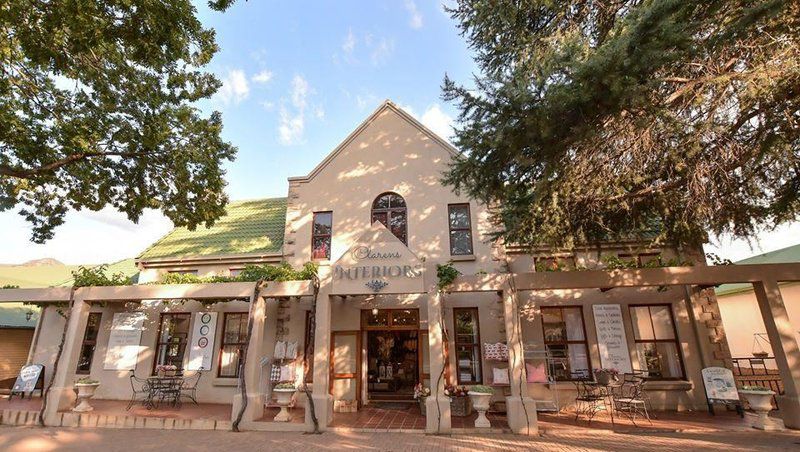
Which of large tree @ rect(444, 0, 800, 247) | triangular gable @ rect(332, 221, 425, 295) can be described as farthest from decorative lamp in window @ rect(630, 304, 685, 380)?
triangular gable @ rect(332, 221, 425, 295)

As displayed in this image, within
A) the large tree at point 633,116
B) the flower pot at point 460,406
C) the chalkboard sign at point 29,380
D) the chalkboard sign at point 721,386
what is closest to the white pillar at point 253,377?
the flower pot at point 460,406

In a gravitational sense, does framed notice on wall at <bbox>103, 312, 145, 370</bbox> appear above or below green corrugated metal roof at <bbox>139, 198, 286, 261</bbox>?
below

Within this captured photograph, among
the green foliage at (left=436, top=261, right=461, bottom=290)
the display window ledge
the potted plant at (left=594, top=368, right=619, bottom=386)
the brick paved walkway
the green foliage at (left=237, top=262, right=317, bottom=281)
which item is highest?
the green foliage at (left=237, top=262, right=317, bottom=281)

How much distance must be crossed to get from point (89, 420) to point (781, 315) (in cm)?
1654

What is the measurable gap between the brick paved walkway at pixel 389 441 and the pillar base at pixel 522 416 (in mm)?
262

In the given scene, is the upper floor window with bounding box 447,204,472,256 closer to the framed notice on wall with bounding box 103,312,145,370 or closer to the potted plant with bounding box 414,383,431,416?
the potted plant with bounding box 414,383,431,416

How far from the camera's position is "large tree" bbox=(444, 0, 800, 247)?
4.86m

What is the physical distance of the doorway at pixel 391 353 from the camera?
38.0ft

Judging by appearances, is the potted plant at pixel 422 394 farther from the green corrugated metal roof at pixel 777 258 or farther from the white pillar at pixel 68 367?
the green corrugated metal roof at pixel 777 258

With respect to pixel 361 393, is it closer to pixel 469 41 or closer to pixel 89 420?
pixel 89 420

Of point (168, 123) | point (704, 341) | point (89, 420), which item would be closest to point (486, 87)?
point (168, 123)

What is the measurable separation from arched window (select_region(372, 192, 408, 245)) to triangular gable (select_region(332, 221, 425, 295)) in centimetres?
250

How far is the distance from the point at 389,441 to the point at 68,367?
28.8 ft

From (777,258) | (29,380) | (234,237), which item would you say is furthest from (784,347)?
(29,380)
